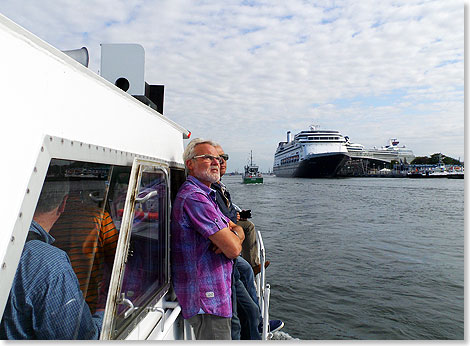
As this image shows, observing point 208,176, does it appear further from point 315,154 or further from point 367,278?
point 315,154

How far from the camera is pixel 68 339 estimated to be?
49.0 inches

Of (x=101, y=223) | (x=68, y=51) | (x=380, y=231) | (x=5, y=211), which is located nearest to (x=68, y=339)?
(x=101, y=223)

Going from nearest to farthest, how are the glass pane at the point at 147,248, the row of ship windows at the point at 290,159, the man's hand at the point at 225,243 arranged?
the glass pane at the point at 147,248 → the man's hand at the point at 225,243 → the row of ship windows at the point at 290,159

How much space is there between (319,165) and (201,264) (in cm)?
6391

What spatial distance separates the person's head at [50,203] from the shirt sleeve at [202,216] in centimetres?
77

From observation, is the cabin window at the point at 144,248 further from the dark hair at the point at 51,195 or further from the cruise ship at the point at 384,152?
the cruise ship at the point at 384,152

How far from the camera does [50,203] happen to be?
1146mm

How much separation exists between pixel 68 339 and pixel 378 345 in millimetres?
1040

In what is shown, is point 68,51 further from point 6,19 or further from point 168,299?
point 168,299

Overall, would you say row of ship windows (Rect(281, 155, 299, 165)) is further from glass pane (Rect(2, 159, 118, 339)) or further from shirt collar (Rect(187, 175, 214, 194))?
glass pane (Rect(2, 159, 118, 339))

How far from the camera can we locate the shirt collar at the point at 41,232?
42.6 inches

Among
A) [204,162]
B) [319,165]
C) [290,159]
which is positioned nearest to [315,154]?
[319,165]

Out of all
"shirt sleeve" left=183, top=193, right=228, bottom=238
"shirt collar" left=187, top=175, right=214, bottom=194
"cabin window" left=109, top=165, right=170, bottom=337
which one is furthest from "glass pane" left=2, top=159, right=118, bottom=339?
"shirt collar" left=187, top=175, right=214, bottom=194

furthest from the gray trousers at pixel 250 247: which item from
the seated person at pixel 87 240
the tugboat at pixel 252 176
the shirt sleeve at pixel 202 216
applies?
the tugboat at pixel 252 176
